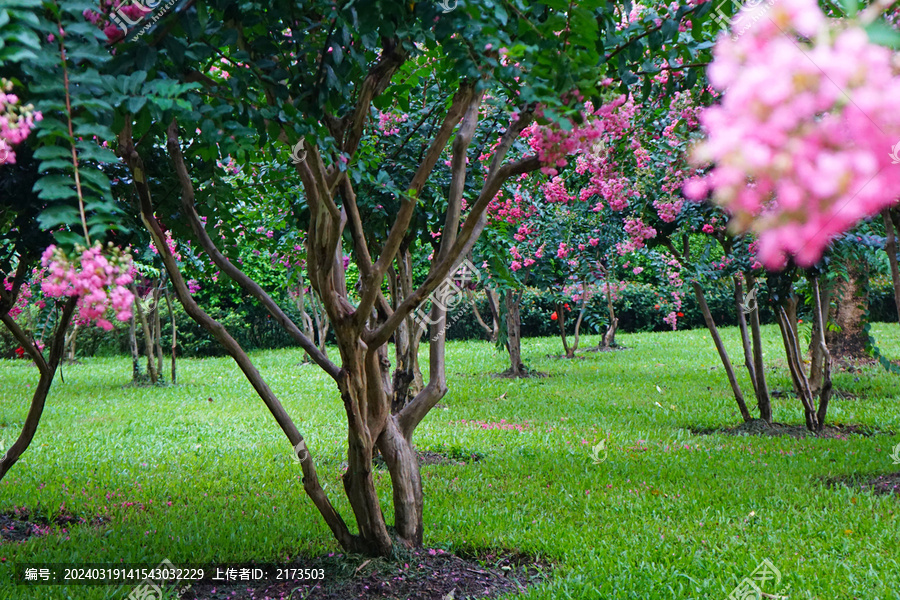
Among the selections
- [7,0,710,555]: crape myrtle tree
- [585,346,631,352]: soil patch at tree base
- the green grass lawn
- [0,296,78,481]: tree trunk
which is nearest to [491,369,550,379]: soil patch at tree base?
the green grass lawn

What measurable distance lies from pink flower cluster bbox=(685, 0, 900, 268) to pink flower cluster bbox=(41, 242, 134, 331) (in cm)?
80

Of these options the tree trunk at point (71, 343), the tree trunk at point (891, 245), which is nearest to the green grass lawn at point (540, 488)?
the tree trunk at point (891, 245)

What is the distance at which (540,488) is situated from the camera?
4488 millimetres

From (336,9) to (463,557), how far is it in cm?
259

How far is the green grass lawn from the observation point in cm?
316

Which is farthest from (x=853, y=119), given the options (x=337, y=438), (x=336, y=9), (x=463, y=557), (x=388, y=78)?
(x=337, y=438)

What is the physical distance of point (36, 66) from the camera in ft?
4.02

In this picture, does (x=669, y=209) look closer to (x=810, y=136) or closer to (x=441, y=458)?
(x=441, y=458)

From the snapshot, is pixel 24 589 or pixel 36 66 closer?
pixel 36 66

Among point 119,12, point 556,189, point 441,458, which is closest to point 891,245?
point 556,189

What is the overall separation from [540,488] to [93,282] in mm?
3945

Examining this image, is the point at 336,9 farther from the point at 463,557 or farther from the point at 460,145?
the point at 463,557

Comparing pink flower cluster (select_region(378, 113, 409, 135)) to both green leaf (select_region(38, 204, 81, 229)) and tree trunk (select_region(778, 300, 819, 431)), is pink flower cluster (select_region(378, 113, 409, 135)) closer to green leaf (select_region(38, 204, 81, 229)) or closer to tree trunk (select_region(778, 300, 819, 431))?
tree trunk (select_region(778, 300, 819, 431))

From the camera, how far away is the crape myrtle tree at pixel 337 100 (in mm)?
1480
